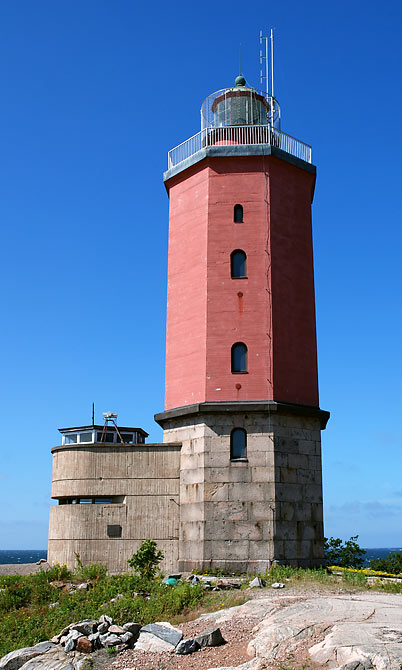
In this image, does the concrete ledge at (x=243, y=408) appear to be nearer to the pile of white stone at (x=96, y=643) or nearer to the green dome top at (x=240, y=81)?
the pile of white stone at (x=96, y=643)

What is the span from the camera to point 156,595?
57.3 ft

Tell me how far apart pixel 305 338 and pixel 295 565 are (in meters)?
7.78

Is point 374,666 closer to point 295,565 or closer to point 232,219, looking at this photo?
point 295,565

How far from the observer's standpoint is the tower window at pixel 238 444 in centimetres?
2239

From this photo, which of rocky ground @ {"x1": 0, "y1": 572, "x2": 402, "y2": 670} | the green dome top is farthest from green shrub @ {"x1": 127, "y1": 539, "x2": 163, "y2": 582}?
the green dome top

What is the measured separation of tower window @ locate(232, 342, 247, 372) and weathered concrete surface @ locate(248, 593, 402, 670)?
9344 millimetres

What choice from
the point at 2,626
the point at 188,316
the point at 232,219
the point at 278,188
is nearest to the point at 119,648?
the point at 2,626

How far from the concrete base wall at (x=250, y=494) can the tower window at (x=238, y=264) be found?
4751 mm

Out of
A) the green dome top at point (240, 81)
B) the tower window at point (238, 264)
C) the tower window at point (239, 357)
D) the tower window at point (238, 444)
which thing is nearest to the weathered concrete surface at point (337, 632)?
the tower window at point (238, 444)

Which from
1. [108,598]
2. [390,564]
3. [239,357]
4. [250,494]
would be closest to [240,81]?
[239,357]

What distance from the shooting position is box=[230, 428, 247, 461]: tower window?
22.4m

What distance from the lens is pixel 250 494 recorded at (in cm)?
2188

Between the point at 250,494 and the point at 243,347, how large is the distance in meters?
4.93

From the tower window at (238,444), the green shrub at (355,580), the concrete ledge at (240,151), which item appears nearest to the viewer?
the green shrub at (355,580)
